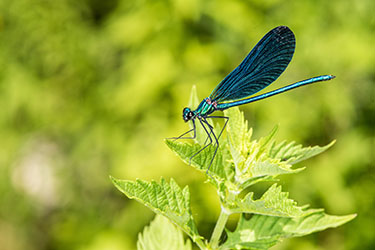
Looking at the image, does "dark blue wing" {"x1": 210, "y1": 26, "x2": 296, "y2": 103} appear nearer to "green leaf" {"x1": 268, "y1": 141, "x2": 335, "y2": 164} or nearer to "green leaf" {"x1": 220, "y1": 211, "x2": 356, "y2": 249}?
"green leaf" {"x1": 268, "y1": 141, "x2": 335, "y2": 164}

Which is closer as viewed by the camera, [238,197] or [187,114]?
[238,197]

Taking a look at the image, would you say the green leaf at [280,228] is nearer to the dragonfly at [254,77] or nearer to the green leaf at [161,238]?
the green leaf at [161,238]

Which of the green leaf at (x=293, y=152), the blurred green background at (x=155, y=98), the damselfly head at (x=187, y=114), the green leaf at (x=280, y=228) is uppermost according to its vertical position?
the blurred green background at (x=155, y=98)

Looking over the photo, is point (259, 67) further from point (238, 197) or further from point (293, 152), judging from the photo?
point (238, 197)

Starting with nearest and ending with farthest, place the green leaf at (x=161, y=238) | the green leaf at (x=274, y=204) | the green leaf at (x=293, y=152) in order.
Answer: the green leaf at (x=274, y=204)
the green leaf at (x=293, y=152)
the green leaf at (x=161, y=238)

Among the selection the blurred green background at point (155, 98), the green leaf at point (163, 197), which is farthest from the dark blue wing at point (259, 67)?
the blurred green background at point (155, 98)

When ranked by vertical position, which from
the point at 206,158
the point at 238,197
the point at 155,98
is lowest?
the point at 238,197

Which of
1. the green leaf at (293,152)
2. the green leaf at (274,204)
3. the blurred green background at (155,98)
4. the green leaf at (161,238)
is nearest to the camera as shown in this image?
the green leaf at (274,204)

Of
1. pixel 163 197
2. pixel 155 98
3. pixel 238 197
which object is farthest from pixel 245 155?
pixel 155 98
